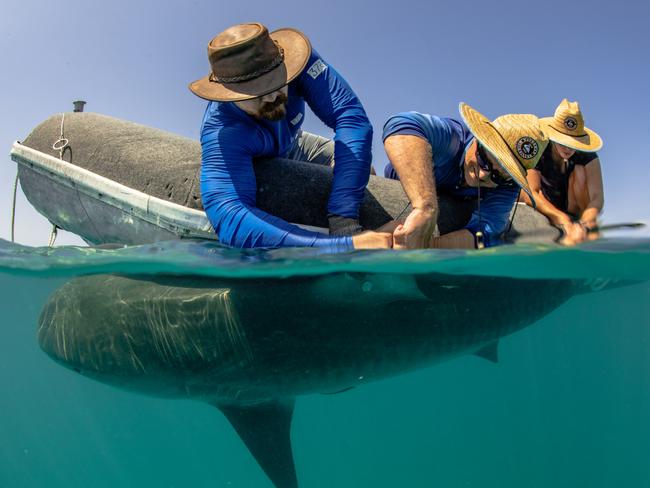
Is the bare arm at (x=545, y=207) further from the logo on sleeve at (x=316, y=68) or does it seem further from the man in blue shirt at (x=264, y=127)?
the logo on sleeve at (x=316, y=68)

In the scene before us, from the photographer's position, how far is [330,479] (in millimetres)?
20562

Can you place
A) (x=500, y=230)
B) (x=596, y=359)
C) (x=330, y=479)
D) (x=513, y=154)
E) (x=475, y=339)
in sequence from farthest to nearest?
(x=330, y=479), (x=596, y=359), (x=475, y=339), (x=500, y=230), (x=513, y=154)

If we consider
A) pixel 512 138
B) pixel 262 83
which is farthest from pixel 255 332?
pixel 512 138

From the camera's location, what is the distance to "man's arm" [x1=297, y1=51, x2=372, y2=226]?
3688 mm

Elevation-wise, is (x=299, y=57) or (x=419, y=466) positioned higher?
(x=299, y=57)

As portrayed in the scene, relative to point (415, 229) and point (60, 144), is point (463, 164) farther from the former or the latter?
point (60, 144)

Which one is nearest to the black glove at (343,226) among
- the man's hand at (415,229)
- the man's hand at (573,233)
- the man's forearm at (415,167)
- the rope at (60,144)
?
the man's hand at (415,229)

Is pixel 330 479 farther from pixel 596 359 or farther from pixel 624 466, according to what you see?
pixel 624 466

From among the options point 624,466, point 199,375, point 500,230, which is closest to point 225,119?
point 199,375

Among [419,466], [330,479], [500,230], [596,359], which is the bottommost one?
[419,466]

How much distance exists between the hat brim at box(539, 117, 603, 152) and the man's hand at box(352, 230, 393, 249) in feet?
6.47

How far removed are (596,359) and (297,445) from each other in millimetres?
13644

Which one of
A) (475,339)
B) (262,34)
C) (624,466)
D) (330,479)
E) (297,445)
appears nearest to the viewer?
(262,34)

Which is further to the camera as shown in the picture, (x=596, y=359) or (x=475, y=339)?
(x=596, y=359)
